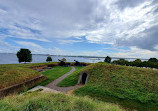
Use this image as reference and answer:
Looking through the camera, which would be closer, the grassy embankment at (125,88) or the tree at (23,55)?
the grassy embankment at (125,88)

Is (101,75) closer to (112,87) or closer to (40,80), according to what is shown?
(112,87)

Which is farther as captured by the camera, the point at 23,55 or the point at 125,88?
the point at 23,55

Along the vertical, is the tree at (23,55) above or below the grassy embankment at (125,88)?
above

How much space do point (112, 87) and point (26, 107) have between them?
927 centimetres

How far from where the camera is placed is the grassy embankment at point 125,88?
7.39 metres

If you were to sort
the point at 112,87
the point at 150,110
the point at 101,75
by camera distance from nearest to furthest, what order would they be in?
the point at 150,110, the point at 112,87, the point at 101,75

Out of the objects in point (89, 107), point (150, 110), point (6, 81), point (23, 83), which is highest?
point (89, 107)

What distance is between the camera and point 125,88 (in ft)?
29.7

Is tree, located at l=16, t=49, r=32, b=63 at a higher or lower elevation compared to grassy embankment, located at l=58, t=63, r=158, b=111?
higher

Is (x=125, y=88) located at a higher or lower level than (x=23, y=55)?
lower

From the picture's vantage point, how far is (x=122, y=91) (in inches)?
342

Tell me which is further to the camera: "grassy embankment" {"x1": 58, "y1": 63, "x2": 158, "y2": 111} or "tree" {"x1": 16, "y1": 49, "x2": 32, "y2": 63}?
"tree" {"x1": 16, "y1": 49, "x2": 32, "y2": 63}

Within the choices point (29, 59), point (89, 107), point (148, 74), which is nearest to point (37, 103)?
point (89, 107)

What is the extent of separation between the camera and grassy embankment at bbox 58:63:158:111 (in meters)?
7.39
